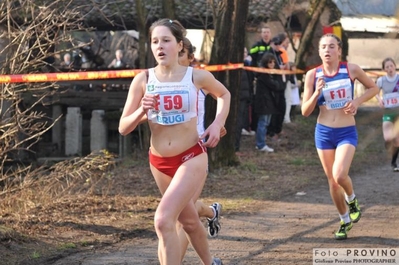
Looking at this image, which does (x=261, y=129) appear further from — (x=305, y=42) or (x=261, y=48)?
(x=305, y=42)

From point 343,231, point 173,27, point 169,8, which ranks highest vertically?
point 173,27

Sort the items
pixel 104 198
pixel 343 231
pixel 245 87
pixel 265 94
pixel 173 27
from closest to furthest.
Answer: pixel 173 27
pixel 343 231
pixel 104 198
pixel 245 87
pixel 265 94

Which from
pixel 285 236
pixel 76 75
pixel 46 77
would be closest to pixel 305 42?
pixel 76 75

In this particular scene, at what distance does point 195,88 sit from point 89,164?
418 cm

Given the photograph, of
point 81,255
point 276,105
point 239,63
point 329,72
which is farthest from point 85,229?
point 276,105

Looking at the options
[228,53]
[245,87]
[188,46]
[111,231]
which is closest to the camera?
[188,46]

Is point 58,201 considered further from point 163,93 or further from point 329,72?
point 163,93

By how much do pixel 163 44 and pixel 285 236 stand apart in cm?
314

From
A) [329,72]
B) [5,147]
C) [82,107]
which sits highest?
[329,72]

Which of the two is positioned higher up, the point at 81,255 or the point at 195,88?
the point at 195,88

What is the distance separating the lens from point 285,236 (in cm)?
740

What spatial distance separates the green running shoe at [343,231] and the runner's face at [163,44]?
3.06 metres

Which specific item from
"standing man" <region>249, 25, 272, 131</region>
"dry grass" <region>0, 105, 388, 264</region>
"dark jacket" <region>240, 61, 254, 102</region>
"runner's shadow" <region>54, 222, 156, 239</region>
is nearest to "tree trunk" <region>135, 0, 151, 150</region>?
"dry grass" <region>0, 105, 388, 264</region>

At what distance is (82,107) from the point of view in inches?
680
